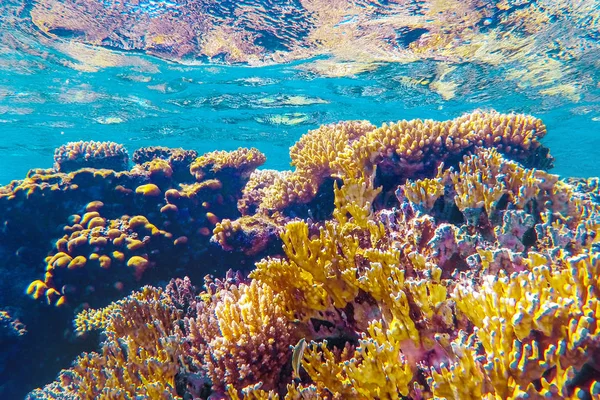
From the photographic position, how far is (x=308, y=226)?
5234 millimetres

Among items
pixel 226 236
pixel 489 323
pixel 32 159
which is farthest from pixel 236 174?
pixel 32 159

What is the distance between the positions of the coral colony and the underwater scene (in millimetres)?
21

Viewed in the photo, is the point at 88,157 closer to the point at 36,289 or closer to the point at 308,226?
the point at 36,289

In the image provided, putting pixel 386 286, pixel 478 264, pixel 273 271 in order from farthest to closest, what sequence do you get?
pixel 273 271 → pixel 478 264 → pixel 386 286

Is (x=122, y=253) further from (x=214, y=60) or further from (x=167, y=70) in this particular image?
(x=167, y=70)

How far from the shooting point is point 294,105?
71.9 ft

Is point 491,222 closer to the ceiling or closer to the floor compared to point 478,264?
closer to the ceiling

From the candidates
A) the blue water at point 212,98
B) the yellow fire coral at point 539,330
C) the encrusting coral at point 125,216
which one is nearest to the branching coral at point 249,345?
the yellow fire coral at point 539,330

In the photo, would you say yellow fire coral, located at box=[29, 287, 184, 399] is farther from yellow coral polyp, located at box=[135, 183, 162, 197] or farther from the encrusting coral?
yellow coral polyp, located at box=[135, 183, 162, 197]

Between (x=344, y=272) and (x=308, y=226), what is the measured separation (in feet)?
8.01

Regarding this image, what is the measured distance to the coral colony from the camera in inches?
75.2

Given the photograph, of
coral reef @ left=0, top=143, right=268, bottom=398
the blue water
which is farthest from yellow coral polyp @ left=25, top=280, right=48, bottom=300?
the blue water

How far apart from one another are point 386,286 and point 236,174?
6149 mm

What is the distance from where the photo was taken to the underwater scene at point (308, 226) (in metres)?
2.20
